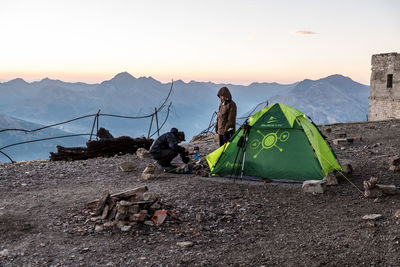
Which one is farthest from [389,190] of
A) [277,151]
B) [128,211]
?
[128,211]

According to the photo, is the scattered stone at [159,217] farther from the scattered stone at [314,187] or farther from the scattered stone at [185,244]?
the scattered stone at [314,187]

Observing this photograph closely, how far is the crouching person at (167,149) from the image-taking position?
1016cm

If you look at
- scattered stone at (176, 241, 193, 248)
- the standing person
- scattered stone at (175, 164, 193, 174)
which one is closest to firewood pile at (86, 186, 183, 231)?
scattered stone at (176, 241, 193, 248)

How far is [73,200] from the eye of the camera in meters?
7.92

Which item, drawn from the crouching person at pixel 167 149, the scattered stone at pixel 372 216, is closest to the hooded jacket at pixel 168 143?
the crouching person at pixel 167 149

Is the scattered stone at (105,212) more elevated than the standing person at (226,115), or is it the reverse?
the standing person at (226,115)

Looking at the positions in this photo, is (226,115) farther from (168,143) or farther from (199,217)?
(199,217)

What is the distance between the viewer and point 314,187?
801 cm

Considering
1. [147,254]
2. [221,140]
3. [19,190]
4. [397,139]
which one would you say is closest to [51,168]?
[19,190]

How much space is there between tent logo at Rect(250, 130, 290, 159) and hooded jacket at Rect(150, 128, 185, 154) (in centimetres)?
210

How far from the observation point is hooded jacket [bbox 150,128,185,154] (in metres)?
10.2

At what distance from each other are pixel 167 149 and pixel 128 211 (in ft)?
13.3

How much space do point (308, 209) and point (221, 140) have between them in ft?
15.5

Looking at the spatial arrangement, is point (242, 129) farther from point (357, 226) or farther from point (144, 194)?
point (357, 226)
